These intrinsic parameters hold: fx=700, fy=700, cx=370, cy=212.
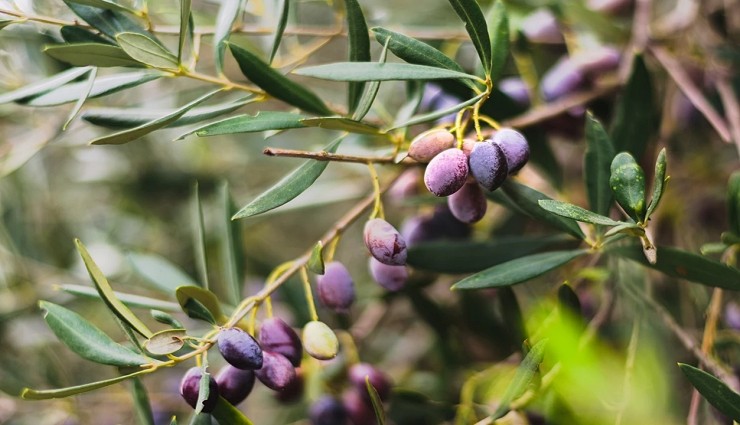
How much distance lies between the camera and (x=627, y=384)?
2.82 feet

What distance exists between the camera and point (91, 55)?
2.30 feet

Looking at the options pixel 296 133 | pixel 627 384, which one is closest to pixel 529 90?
pixel 627 384

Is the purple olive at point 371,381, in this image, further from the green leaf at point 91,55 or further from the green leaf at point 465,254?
the green leaf at point 91,55

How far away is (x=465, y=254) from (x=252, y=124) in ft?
1.13

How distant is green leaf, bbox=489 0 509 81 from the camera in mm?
796

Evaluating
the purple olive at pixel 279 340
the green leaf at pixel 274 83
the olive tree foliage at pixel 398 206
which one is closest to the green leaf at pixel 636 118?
the olive tree foliage at pixel 398 206

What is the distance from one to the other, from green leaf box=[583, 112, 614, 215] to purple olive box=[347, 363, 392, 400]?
0.39m

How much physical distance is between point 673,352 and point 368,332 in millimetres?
509

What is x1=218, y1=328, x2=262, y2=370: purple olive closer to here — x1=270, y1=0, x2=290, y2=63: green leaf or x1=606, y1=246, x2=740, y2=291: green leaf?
x1=270, y1=0, x2=290, y2=63: green leaf

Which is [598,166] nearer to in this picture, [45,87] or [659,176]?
[659,176]

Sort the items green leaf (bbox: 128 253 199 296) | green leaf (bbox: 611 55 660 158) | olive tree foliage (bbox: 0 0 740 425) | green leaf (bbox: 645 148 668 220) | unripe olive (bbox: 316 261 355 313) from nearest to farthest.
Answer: green leaf (bbox: 645 148 668 220) < olive tree foliage (bbox: 0 0 740 425) < unripe olive (bbox: 316 261 355 313) < green leaf (bbox: 611 55 660 158) < green leaf (bbox: 128 253 199 296)

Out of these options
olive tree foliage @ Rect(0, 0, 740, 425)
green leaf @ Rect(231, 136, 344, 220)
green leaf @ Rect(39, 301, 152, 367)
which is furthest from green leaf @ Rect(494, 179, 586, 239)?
green leaf @ Rect(39, 301, 152, 367)

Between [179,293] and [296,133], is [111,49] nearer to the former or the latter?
[179,293]

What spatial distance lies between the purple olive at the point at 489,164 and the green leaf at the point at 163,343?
0.33 metres
